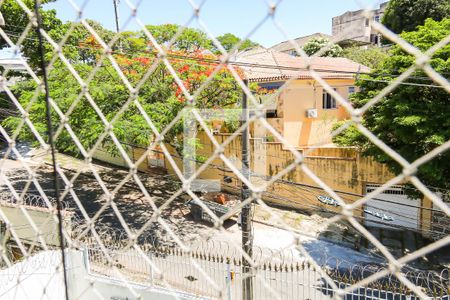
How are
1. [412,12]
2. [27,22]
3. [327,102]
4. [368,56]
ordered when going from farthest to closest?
[412,12] → [368,56] → [327,102] → [27,22]

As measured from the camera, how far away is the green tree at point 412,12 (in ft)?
42.0

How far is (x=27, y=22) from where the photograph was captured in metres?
7.54

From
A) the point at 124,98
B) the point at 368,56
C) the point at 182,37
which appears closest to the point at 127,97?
the point at 124,98

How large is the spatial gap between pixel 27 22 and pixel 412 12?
12.7 meters

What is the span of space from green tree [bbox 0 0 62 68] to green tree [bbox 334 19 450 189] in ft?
19.1

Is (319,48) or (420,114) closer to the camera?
(420,114)

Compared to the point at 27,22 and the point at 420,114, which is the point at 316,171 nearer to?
the point at 420,114

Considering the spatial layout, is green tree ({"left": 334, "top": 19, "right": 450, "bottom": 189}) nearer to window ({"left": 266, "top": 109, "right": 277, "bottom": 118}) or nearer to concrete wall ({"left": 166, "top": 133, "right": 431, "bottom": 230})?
concrete wall ({"left": 166, "top": 133, "right": 431, "bottom": 230})

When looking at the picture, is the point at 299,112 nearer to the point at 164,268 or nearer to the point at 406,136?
the point at 406,136

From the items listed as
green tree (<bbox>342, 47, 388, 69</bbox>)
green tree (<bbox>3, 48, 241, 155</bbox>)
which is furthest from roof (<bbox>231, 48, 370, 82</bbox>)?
green tree (<bbox>342, 47, 388, 69</bbox>)

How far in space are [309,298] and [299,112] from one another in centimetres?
522

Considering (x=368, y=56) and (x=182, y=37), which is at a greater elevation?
(x=368, y=56)

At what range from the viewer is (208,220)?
728cm

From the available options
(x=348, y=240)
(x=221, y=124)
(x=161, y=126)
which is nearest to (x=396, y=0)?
(x=221, y=124)
